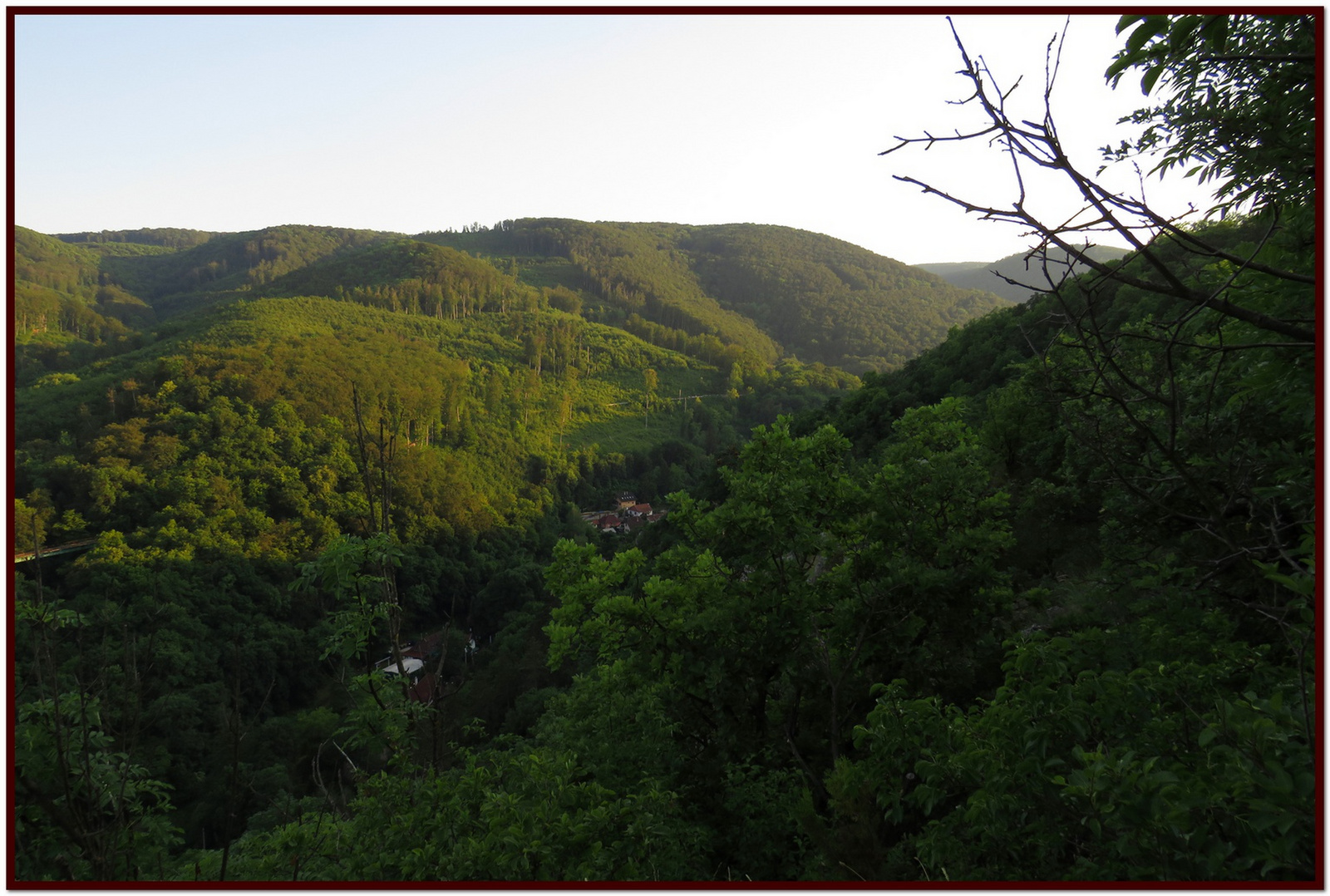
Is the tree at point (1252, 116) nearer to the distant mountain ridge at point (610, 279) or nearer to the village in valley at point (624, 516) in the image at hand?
the village in valley at point (624, 516)

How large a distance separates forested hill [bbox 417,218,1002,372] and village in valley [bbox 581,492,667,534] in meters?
58.7

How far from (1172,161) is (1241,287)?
1.43 meters

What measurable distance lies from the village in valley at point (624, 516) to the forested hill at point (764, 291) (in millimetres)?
58732

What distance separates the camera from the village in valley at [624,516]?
61.4 meters

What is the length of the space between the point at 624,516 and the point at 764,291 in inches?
4891

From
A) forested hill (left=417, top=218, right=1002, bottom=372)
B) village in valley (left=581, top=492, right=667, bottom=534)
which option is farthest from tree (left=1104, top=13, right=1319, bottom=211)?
forested hill (left=417, top=218, right=1002, bottom=372)

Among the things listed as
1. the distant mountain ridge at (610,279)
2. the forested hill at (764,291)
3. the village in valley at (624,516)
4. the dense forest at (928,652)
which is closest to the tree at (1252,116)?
the dense forest at (928,652)

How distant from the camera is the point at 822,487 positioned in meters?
6.05

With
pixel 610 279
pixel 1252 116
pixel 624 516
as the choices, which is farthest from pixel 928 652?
pixel 610 279

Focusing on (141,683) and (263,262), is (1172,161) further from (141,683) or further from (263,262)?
(263,262)

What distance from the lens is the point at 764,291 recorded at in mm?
175500

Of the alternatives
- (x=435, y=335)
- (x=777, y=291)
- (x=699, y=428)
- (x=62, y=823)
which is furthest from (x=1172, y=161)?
(x=777, y=291)

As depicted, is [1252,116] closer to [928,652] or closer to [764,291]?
[928,652]

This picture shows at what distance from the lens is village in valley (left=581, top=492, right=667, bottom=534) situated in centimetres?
6141
